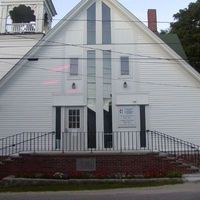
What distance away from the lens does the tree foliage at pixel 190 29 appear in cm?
3828

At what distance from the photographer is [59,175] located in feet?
64.3

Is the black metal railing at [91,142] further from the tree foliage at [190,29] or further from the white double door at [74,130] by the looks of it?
the tree foliage at [190,29]

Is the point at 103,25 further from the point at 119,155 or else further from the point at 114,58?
the point at 119,155

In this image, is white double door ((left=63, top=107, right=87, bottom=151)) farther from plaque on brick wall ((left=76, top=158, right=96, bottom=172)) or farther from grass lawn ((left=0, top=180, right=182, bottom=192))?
grass lawn ((left=0, top=180, right=182, bottom=192))

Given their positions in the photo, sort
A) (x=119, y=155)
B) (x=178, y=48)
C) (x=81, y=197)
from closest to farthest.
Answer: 1. (x=81, y=197)
2. (x=119, y=155)
3. (x=178, y=48)

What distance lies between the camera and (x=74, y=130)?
2405 cm

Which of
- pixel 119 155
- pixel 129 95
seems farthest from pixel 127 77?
pixel 119 155

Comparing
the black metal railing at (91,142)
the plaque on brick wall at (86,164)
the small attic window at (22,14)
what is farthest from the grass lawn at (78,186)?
the small attic window at (22,14)

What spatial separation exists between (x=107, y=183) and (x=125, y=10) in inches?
382

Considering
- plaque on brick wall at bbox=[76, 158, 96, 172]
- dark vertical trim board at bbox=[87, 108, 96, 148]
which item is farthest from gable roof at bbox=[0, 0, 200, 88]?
plaque on brick wall at bbox=[76, 158, 96, 172]

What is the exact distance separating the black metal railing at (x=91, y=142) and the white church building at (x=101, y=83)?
0.50ft

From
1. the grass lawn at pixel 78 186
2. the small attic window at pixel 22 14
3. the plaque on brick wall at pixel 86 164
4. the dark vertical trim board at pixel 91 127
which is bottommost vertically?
the grass lawn at pixel 78 186

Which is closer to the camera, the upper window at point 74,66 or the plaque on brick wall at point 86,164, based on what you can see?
the plaque on brick wall at point 86,164

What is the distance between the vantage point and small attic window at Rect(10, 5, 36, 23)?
35.4 m
